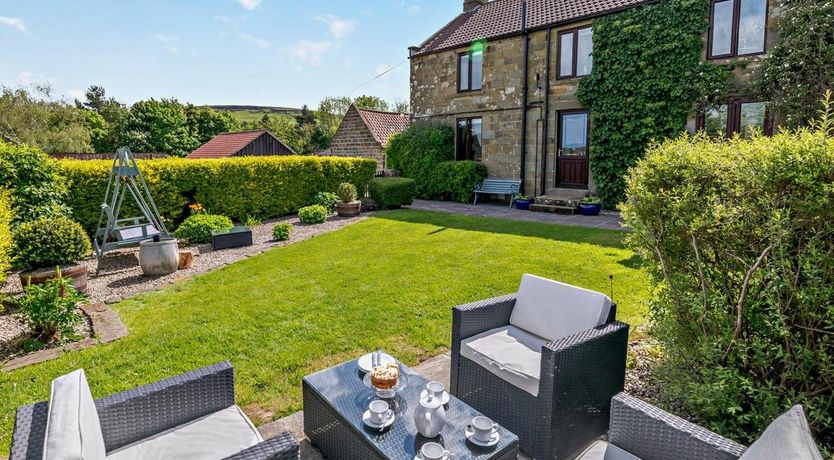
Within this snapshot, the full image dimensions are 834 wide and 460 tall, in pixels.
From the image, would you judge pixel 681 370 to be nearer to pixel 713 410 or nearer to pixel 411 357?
pixel 713 410

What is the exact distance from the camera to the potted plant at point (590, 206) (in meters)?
11.9

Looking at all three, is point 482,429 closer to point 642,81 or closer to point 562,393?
point 562,393

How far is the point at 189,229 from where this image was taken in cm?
895

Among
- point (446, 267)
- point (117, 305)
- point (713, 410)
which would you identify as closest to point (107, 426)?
point (713, 410)

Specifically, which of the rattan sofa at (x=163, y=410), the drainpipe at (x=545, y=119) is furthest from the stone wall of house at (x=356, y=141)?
the rattan sofa at (x=163, y=410)

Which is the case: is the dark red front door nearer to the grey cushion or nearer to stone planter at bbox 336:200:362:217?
stone planter at bbox 336:200:362:217

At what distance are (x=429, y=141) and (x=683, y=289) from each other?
45.5 feet

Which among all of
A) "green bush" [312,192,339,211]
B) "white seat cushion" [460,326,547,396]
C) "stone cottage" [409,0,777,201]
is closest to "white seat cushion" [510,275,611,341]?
"white seat cushion" [460,326,547,396]

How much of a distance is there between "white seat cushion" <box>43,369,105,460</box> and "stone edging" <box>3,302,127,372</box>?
2715mm

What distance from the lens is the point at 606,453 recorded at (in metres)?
2.12

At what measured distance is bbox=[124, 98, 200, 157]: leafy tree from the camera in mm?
37062

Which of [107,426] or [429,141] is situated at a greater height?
[429,141]

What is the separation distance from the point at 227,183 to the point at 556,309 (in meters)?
9.61

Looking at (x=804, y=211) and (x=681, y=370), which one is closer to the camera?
(x=804, y=211)
